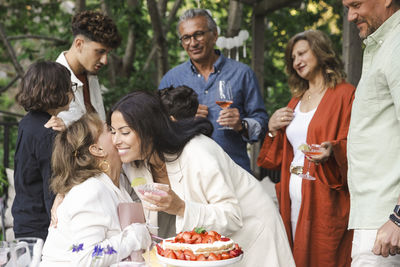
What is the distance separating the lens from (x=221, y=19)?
27.3 ft

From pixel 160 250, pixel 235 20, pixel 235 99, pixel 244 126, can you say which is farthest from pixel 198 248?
pixel 235 20

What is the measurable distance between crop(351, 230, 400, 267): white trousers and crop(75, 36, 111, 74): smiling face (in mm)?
2183

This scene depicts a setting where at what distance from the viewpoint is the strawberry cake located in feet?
6.65

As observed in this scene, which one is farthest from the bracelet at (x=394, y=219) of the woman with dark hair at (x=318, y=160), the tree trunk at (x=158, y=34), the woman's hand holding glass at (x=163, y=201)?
the tree trunk at (x=158, y=34)

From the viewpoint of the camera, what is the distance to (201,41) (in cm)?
393

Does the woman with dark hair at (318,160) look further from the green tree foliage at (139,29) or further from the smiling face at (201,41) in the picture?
the green tree foliage at (139,29)

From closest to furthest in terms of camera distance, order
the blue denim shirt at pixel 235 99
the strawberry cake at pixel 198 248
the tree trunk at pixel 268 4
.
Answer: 1. the strawberry cake at pixel 198 248
2. the blue denim shirt at pixel 235 99
3. the tree trunk at pixel 268 4

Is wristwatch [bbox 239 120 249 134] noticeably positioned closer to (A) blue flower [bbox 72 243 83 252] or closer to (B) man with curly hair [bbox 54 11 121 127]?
(B) man with curly hair [bbox 54 11 121 127]

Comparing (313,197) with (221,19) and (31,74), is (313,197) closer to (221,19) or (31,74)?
(31,74)

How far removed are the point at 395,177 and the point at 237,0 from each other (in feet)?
13.1

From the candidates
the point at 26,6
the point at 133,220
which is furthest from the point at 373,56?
the point at 26,6

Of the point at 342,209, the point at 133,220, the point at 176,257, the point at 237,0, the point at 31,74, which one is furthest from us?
the point at 237,0

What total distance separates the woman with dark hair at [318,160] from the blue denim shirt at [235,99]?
0.56 feet

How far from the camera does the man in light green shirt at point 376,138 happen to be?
200 cm
